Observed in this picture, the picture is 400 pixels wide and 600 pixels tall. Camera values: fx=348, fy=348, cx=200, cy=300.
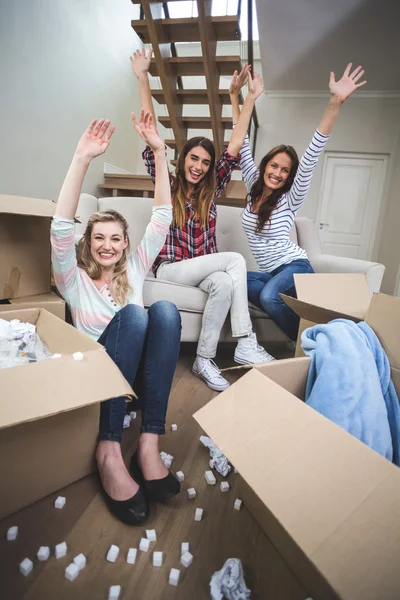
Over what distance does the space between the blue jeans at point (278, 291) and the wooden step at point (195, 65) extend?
71.4 inches

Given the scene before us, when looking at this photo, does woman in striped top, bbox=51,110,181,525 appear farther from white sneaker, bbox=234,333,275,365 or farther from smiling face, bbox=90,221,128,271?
white sneaker, bbox=234,333,275,365

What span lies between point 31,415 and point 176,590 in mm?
429

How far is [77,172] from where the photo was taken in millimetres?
994

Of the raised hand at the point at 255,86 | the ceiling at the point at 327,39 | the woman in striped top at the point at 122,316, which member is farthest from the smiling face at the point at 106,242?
the ceiling at the point at 327,39

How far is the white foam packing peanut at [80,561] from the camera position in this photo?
0.66 metres

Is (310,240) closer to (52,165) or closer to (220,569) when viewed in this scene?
(220,569)

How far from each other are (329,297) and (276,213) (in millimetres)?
796

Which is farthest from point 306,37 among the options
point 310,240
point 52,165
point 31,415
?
point 31,415

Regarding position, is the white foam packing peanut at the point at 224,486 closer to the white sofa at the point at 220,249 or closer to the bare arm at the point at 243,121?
the white sofa at the point at 220,249

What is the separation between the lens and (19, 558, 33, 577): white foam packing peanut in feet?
2.11

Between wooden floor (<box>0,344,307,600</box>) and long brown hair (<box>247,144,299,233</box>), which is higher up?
long brown hair (<box>247,144,299,233</box>)

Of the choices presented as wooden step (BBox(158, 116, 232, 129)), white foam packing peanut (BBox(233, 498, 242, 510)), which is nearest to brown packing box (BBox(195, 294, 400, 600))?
white foam packing peanut (BBox(233, 498, 242, 510))

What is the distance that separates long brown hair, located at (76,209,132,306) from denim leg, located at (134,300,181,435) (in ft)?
0.63

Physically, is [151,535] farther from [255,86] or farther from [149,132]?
[255,86]
